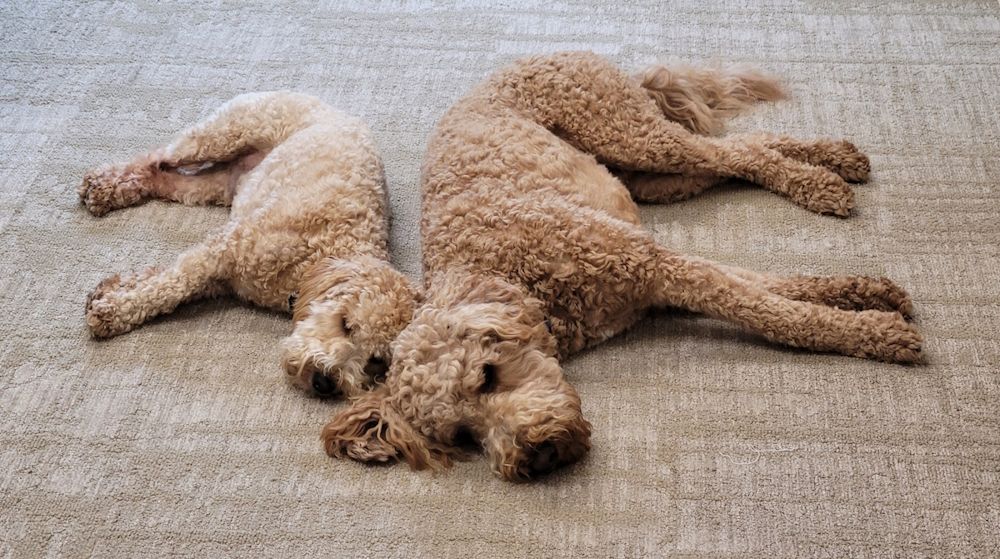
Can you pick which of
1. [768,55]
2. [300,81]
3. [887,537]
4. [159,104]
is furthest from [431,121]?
[887,537]

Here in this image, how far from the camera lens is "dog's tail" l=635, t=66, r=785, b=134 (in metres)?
2.81

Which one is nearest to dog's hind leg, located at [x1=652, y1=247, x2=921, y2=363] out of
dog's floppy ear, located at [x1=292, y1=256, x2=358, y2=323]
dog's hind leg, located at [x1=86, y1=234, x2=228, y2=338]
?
dog's floppy ear, located at [x1=292, y1=256, x2=358, y2=323]

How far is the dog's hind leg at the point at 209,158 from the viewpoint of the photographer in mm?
2781

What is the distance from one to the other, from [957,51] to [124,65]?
2765 millimetres

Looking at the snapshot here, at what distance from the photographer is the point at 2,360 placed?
2.46 meters

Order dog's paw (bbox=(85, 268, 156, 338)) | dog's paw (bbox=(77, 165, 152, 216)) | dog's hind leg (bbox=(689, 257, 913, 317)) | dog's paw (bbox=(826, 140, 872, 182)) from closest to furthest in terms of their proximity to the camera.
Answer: dog's hind leg (bbox=(689, 257, 913, 317)) < dog's paw (bbox=(85, 268, 156, 338)) < dog's paw (bbox=(826, 140, 872, 182)) < dog's paw (bbox=(77, 165, 152, 216))

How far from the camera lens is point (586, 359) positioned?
92.2 inches

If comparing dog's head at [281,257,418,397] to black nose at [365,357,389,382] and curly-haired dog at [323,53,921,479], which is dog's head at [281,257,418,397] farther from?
curly-haired dog at [323,53,921,479]

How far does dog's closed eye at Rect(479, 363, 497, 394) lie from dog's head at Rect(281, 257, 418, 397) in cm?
27

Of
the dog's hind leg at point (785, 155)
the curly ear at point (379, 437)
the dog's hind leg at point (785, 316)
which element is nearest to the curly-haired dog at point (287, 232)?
the curly ear at point (379, 437)

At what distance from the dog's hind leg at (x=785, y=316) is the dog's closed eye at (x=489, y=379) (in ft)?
1.62

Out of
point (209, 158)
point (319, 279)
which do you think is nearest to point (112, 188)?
point (209, 158)

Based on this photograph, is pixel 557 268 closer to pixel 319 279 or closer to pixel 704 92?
pixel 319 279

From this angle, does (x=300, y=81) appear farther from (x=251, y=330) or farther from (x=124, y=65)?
(x=251, y=330)
